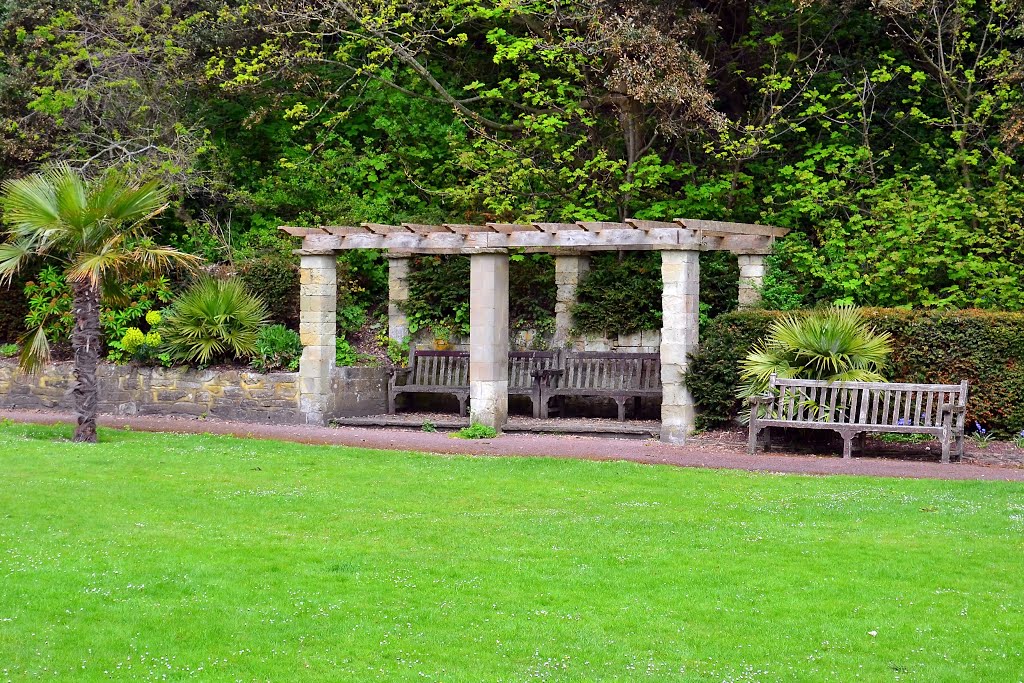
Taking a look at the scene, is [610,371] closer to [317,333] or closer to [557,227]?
[557,227]

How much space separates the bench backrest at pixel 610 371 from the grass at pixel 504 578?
587 cm

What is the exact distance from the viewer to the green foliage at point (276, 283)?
20219 mm

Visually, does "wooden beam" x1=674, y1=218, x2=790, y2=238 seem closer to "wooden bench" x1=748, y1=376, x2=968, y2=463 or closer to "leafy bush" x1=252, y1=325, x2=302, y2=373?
"wooden bench" x1=748, y1=376, x2=968, y2=463

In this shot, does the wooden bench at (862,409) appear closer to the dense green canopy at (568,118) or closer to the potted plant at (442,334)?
the dense green canopy at (568,118)

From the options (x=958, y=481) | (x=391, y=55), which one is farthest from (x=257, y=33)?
(x=958, y=481)

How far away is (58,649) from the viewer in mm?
6414

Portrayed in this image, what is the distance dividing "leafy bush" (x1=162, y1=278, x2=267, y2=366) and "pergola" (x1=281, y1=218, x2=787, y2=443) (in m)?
1.01

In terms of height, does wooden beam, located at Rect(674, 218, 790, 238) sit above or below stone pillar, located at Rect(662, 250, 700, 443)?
above

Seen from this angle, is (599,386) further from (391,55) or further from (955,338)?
(391,55)

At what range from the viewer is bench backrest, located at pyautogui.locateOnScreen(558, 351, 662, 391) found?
1831 centimetres

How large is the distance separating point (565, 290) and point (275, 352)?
467cm

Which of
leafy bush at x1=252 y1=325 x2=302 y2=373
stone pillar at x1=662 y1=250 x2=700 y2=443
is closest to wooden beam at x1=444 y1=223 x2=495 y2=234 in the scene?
stone pillar at x1=662 y1=250 x2=700 y2=443

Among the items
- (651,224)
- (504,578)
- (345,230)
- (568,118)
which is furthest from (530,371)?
(504,578)

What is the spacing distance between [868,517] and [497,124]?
13.3m
